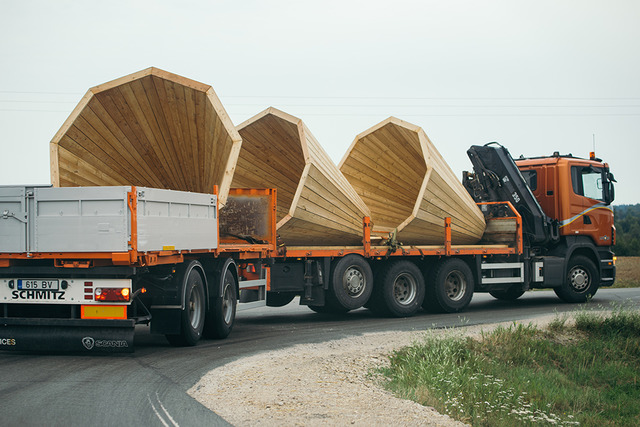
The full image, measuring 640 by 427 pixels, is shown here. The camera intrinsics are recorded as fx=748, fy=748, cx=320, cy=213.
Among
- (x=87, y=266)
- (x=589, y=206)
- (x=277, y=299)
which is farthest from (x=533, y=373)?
(x=589, y=206)

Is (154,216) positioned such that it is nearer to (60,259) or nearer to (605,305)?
(60,259)

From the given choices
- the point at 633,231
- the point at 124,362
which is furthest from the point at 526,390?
the point at 633,231

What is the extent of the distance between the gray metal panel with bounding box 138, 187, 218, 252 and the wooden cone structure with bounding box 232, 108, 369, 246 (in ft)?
8.88

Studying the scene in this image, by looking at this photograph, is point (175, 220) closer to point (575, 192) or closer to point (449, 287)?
point (449, 287)

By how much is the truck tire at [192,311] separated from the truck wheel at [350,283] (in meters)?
3.75

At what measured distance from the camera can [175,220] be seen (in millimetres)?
10055

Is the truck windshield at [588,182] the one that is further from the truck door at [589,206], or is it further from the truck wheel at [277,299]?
the truck wheel at [277,299]

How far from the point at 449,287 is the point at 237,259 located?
5751 millimetres

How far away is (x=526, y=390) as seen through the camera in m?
9.57

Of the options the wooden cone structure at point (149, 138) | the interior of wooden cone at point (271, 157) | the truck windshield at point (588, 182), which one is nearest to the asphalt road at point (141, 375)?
the wooden cone structure at point (149, 138)

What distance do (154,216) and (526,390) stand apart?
5.23m

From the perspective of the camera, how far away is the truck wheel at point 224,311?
1152 centimetres

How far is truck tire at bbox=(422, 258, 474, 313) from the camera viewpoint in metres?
16.0

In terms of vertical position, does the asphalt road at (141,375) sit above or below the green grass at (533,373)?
above
